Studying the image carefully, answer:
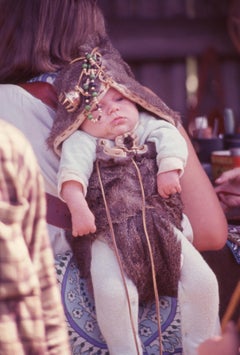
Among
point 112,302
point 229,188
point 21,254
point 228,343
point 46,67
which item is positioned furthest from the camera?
point 229,188

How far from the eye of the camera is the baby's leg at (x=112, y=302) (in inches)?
82.3

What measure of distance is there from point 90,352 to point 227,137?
127 cm

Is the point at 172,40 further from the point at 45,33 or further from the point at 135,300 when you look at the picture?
the point at 135,300

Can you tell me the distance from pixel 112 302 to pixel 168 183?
0.32 meters

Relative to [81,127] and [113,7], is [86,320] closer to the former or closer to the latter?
[81,127]

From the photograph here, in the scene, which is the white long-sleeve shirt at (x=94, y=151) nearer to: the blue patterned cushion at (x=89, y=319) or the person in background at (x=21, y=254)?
the blue patterned cushion at (x=89, y=319)

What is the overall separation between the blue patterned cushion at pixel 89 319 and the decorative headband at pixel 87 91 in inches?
15.5

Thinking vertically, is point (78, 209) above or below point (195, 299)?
above

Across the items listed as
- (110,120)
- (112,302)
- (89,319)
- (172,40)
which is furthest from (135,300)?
(172,40)

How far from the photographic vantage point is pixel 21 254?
135cm

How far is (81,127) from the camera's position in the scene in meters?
2.22

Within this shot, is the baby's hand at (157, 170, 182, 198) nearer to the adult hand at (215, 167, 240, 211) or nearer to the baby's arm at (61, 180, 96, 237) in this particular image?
the baby's arm at (61, 180, 96, 237)

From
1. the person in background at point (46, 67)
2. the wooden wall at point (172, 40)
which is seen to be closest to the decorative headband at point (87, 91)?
the person in background at point (46, 67)

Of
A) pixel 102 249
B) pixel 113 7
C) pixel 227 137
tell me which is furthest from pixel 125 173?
pixel 113 7
